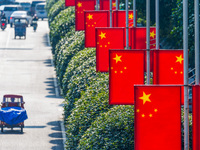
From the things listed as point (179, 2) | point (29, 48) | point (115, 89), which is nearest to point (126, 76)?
point (115, 89)

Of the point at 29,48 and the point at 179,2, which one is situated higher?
the point at 179,2

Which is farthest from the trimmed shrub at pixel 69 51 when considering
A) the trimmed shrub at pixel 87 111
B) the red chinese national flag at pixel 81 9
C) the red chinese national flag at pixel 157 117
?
the red chinese national flag at pixel 157 117

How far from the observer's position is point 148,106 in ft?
43.8

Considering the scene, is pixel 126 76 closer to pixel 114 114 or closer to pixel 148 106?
pixel 114 114

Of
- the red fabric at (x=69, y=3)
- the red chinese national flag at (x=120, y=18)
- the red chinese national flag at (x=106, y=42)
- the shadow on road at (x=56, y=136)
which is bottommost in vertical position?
the shadow on road at (x=56, y=136)

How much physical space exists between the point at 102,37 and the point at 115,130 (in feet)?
24.3

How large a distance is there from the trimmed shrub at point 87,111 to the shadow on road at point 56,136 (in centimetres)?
730

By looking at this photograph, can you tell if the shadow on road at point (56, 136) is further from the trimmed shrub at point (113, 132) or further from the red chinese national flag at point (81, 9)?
the trimmed shrub at point (113, 132)

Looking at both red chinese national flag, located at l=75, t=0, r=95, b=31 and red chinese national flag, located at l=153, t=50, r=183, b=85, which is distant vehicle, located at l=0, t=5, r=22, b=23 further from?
red chinese national flag, located at l=153, t=50, r=183, b=85

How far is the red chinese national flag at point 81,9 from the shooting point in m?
31.5

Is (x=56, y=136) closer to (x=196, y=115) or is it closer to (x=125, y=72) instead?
(x=125, y=72)

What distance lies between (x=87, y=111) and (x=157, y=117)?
6120 mm

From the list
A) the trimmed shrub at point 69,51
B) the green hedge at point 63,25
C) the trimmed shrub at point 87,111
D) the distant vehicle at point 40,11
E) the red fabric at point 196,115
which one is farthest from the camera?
the distant vehicle at point 40,11

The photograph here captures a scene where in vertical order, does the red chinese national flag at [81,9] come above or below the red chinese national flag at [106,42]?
above
